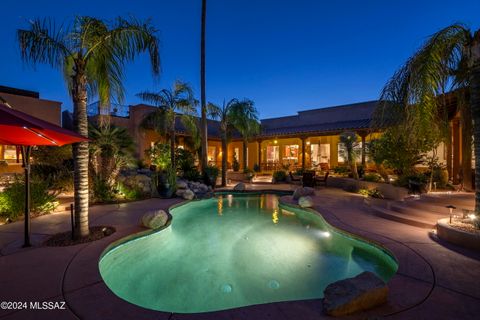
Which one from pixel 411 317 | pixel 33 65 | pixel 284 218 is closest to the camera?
pixel 411 317

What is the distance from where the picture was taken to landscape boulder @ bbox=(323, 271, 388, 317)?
8.23 ft

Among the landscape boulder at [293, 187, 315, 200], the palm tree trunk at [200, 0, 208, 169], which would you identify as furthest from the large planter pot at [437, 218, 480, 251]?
the palm tree trunk at [200, 0, 208, 169]

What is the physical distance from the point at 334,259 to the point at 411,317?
2.48 metres

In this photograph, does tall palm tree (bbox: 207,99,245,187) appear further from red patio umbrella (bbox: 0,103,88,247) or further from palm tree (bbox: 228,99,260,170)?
red patio umbrella (bbox: 0,103,88,247)

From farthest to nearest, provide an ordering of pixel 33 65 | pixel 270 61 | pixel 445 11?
pixel 270 61 → pixel 445 11 → pixel 33 65

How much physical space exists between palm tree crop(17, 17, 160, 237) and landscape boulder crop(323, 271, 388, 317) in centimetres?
474

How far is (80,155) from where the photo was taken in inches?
184

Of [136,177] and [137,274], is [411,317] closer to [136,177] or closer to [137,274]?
[137,274]

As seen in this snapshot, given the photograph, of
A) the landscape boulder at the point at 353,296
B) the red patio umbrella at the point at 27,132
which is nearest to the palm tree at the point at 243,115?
the red patio umbrella at the point at 27,132

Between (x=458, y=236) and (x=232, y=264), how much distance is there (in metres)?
4.43

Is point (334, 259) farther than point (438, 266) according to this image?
Yes

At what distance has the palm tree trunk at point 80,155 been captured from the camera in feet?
15.1

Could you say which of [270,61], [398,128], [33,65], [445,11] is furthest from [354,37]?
[33,65]

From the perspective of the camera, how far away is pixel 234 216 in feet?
27.7
